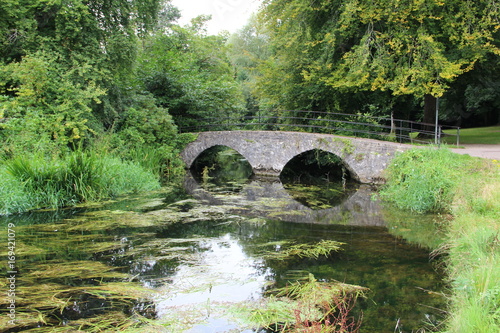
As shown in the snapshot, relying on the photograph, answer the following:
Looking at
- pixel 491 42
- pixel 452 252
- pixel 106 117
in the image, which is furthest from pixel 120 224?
pixel 491 42

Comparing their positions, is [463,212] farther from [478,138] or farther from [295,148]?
[478,138]

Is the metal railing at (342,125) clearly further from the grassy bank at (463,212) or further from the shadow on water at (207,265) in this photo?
the shadow on water at (207,265)

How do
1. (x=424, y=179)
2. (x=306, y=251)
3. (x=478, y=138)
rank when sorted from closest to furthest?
(x=306, y=251) < (x=424, y=179) < (x=478, y=138)

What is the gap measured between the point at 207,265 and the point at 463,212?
201 inches

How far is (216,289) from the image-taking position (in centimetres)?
493

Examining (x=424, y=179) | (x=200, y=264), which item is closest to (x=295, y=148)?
(x=424, y=179)

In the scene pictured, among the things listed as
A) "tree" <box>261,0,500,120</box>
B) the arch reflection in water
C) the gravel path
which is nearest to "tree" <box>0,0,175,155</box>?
the arch reflection in water

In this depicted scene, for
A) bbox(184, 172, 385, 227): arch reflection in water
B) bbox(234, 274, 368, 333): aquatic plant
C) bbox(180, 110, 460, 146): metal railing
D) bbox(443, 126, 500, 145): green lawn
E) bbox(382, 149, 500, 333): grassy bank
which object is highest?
bbox(180, 110, 460, 146): metal railing

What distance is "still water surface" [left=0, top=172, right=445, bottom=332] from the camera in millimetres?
4199

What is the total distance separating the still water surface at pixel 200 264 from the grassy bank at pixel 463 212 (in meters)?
0.43

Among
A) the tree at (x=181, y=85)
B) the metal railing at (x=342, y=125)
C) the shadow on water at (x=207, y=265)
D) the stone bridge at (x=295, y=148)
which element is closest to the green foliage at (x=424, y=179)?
the shadow on water at (x=207, y=265)

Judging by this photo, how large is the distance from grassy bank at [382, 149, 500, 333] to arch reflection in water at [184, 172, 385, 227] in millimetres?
1034

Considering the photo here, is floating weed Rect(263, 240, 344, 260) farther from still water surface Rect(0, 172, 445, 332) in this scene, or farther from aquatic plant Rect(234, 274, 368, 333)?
aquatic plant Rect(234, 274, 368, 333)

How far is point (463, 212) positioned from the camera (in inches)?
293
